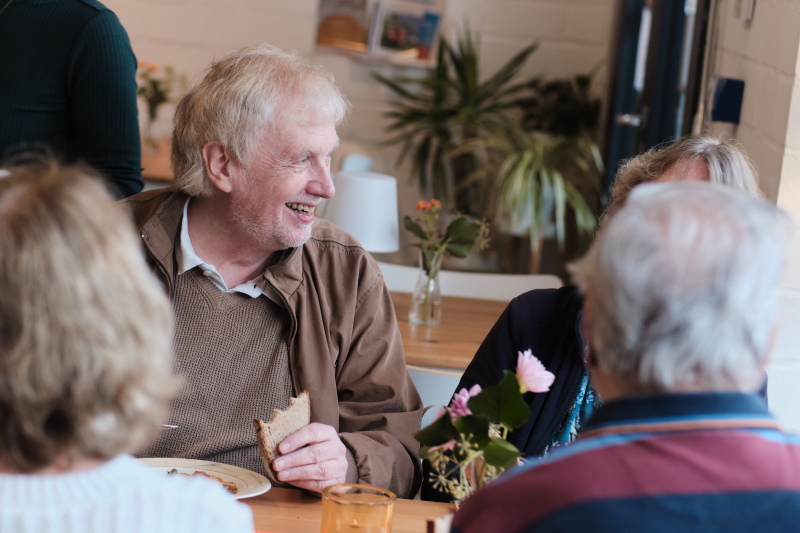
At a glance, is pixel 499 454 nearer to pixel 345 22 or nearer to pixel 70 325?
pixel 70 325

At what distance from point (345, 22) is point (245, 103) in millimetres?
3536

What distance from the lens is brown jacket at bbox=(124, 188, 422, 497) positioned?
152 centimetres

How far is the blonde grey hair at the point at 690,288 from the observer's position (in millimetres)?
664

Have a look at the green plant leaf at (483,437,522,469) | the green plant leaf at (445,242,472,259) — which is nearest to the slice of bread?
the green plant leaf at (483,437,522,469)

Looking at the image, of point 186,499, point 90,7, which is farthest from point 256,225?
point 186,499

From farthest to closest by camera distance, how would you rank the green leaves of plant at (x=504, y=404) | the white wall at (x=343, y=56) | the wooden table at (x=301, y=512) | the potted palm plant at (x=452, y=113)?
the white wall at (x=343, y=56)
the potted palm plant at (x=452, y=113)
the wooden table at (x=301, y=512)
the green leaves of plant at (x=504, y=404)

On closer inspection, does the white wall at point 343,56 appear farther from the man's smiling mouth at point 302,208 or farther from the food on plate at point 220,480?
the food on plate at point 220,480

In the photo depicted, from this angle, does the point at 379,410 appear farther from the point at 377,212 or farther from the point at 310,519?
the point at 377,212

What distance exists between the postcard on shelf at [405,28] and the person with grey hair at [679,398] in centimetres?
436

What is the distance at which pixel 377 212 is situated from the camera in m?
2.69

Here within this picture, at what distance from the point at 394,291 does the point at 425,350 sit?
27.5 inches

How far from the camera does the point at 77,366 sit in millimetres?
646

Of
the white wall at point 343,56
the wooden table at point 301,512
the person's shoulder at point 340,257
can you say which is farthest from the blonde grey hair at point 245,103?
the white wall at point 343,56

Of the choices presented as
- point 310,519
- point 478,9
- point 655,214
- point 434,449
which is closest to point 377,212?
point 310,519
